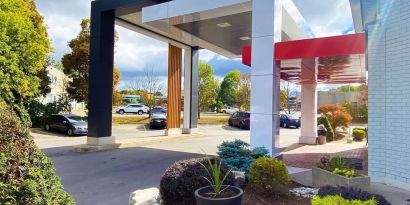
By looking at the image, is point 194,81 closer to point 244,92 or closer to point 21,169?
point 21,169

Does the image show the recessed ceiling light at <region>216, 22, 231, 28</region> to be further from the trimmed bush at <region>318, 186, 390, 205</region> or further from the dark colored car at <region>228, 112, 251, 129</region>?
the dark colored car at <region>228, 112, 251, 129</region>

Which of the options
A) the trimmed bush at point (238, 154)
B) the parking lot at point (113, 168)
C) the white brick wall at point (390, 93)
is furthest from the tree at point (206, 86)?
the white brick wall at point (390, 93)

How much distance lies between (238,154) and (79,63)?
21.6 meters

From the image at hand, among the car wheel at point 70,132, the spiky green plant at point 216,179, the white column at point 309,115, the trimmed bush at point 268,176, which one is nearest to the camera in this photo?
the spiky green plant at point 216,179

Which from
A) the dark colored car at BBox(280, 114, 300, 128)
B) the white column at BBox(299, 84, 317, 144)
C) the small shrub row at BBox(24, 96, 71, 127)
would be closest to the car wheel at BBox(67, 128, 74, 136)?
the small shrub row at BBox(24, 96, 71, 127)

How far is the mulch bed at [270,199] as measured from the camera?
5941mm

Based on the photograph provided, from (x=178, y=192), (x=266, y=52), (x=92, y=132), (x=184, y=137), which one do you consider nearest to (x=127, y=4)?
(x=92, y=132)

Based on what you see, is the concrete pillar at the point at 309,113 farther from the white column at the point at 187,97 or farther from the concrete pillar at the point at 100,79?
the concrete pillar at the point at 100,79

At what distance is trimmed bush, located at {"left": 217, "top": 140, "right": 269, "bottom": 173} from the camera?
7.41m

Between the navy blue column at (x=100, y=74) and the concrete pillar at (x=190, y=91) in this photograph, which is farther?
the concrete pillar at (x=190, y=91)

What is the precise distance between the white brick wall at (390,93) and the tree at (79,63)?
2232 cm

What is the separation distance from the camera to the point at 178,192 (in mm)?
5457

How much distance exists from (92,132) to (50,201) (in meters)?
11.4

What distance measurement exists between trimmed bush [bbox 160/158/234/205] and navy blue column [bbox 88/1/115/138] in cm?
931
